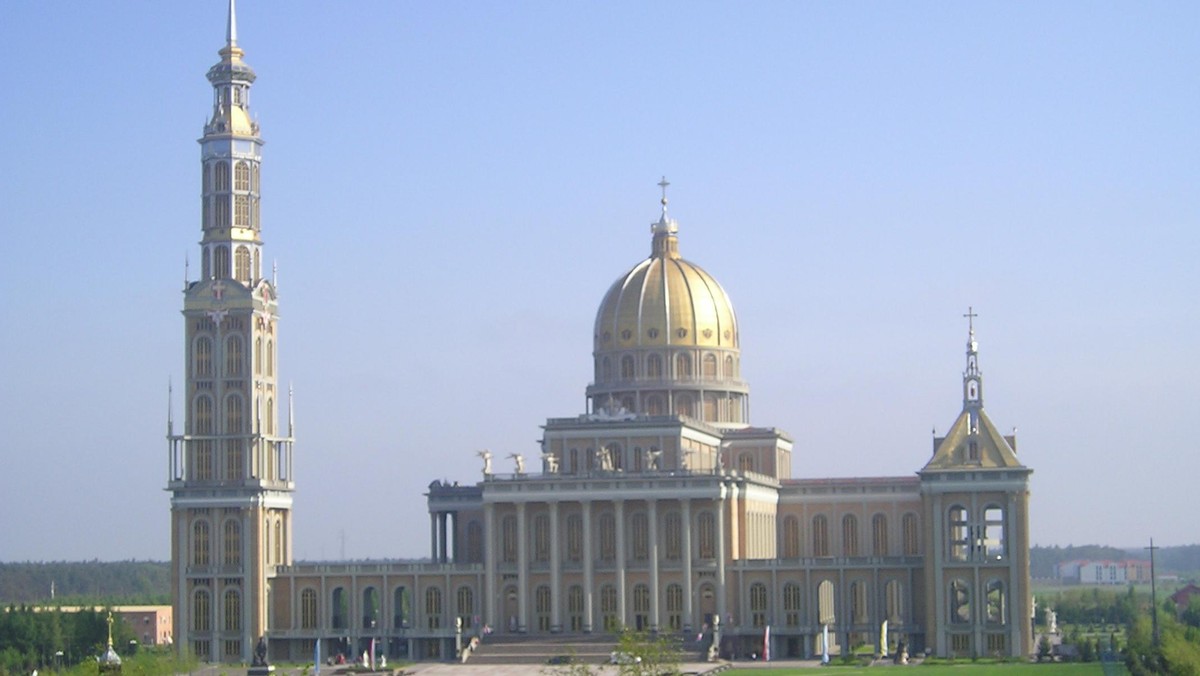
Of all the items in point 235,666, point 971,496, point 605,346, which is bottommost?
point 235,666

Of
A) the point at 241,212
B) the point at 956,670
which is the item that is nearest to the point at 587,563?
the point at 956,670

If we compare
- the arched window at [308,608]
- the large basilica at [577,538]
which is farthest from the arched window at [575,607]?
the arched window at [308,608]

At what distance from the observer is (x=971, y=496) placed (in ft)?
477

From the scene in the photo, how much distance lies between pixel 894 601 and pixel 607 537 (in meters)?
17.6

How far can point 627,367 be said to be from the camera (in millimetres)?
165875

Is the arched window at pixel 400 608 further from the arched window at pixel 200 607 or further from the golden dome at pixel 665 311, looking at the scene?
the golden dome at pixel 665 311

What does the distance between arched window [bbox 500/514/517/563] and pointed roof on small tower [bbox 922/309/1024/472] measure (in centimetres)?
2433

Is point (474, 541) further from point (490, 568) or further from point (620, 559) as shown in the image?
point (620, 559)

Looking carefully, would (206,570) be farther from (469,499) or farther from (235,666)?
(469,499)

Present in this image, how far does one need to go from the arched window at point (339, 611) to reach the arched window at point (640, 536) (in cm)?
1786

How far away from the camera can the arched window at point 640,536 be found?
15000 centimetres

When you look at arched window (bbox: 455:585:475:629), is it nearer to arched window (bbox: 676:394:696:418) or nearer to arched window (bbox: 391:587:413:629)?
arched window (bbox: 391:587:413:629)

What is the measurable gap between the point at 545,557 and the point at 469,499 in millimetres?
10418

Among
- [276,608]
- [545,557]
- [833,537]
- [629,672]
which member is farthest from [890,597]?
[629,672]
